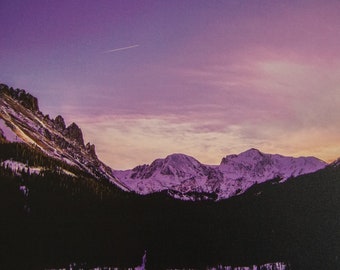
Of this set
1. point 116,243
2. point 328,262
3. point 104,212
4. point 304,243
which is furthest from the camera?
point 304,243

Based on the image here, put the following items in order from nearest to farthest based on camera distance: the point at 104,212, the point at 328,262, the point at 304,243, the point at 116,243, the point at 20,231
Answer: the point at 20,231, the point at 116,243, the point at 104,212, the point at 328,262, the point at 304,243

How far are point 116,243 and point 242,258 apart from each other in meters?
59.5

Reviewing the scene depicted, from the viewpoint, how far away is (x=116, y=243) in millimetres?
137500

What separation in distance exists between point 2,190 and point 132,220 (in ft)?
157

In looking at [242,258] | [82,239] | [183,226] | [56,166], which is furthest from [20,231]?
[242,258]

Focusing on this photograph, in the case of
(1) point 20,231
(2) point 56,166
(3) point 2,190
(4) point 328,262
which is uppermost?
(2) point 56,166

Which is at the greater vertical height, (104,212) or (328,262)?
(104,212)

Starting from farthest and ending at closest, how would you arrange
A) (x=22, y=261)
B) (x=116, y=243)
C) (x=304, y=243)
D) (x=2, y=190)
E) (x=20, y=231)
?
(x=304, y=243), (x=116, y=243), (x=2, y=190), (x=20, y=231), (x=22, y=261)

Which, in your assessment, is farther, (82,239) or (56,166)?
(56,166)

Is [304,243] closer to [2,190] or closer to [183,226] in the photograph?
[183,226]

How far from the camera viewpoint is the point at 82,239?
129 metres

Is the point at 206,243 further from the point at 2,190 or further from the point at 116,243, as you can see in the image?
the point at 2,190

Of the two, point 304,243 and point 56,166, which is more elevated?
point 56,166

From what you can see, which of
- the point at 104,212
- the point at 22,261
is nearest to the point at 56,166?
the point at 104,212
